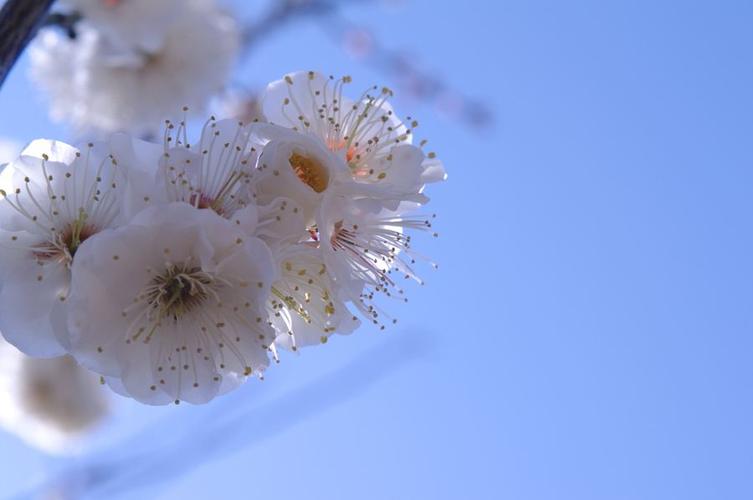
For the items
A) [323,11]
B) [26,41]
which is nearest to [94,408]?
[323,11]

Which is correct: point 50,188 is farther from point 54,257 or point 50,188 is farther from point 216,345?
point 216,345

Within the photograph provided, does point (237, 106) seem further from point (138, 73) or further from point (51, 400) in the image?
point (51, 400)

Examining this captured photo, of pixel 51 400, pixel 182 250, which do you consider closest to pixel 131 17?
pixel 182 250

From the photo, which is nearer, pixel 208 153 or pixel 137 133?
pixel 208 153

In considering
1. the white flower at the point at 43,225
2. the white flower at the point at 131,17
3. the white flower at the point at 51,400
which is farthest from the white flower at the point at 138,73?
the white flower at the point at 43,225

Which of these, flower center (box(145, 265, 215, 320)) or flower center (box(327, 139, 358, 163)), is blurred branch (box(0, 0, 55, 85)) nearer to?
flower center (box(145, 265, 215, 320))

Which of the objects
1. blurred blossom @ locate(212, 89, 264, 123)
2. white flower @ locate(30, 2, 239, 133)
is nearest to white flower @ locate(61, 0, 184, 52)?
white flower @ locate(30, 2, 239, 133)

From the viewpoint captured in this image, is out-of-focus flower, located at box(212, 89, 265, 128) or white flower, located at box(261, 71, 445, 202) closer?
white flower, located at box(261, 71, 445, 202)
